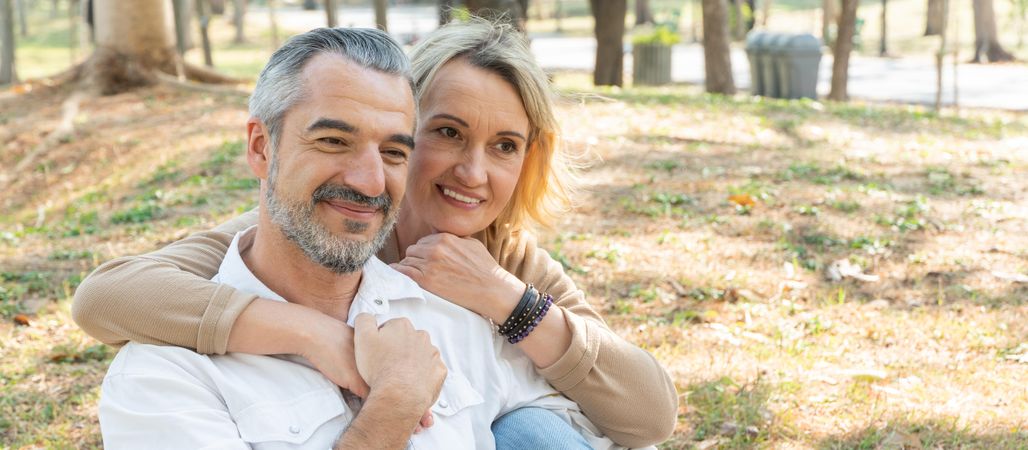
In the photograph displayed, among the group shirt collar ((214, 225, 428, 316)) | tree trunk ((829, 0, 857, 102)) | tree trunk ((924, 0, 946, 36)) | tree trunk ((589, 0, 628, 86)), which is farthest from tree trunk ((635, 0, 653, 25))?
shirt collar ((214, 225, 428, 316))

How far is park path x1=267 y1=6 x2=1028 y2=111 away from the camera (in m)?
17.2

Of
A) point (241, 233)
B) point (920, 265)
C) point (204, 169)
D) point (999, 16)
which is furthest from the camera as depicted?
point (999, 16)

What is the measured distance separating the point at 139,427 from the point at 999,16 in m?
39.1

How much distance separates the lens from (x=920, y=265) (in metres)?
6.77

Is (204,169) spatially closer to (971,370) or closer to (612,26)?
(971,370)

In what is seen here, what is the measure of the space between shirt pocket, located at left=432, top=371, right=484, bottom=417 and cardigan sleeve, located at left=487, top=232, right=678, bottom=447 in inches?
10.8

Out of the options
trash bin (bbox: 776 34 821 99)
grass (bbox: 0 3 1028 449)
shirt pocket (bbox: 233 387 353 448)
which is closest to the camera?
shirt pocket (bbox: 233 387 353 448)

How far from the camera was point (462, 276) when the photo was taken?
3082 mm

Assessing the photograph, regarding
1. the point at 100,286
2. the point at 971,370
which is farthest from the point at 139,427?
the point at 971,370

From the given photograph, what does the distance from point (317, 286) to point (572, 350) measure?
2.45 ft

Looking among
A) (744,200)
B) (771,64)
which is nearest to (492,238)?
(744,200)

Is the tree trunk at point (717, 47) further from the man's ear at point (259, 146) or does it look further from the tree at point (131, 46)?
the man's ear at point (259, 146)

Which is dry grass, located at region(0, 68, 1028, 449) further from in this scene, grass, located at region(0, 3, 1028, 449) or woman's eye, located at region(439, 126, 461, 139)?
woman's eye, located at region(439, 126, 461, 139)

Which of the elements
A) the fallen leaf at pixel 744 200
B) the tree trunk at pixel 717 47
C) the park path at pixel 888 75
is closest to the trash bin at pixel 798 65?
the tree trunk at pixel 717 47
